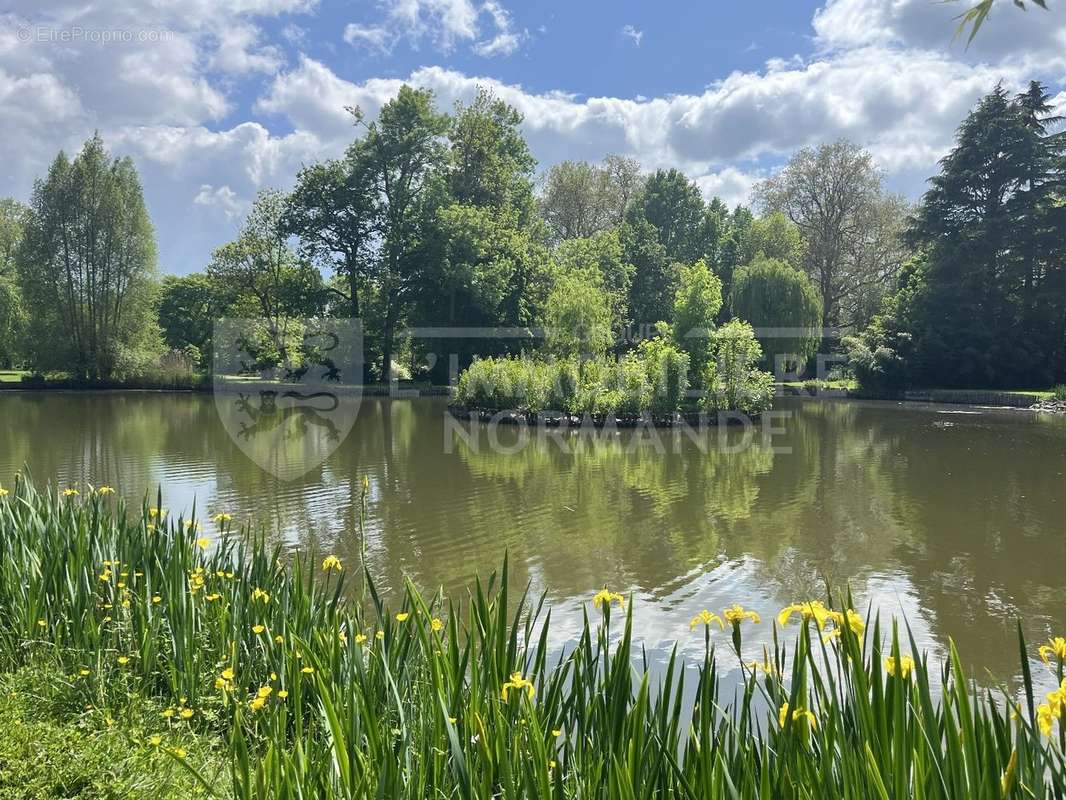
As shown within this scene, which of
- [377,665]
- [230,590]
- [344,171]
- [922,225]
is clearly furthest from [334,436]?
[922,225]

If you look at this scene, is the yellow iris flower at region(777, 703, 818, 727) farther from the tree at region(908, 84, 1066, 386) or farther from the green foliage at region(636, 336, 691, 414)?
the tree at region(908, 84, 1066, 386)

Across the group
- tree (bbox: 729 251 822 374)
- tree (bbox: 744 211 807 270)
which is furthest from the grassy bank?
tree (bbox: 744 211 807 270)

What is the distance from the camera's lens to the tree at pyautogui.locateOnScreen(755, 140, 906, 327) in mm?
39781

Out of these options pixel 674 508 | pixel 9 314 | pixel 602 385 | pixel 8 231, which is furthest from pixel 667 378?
pixel 8 231

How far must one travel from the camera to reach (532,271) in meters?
34.5

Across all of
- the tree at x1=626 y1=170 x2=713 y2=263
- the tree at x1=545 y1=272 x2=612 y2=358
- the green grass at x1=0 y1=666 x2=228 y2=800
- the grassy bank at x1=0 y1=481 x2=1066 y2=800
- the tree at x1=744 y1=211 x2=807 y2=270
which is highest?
the tree at x1=626 y1=170 x2=713 y2=263

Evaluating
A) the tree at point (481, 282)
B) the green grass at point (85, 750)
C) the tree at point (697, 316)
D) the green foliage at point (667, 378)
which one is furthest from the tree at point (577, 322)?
the green grass at point (85, 750)

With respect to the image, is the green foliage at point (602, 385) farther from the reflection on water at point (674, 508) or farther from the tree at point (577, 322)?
the tree at point (577, 322)

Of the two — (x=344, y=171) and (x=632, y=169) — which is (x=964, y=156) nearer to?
(x=632, y=169)

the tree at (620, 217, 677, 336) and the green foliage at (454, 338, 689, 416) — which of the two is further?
the tree at (620, 217, 677, 336)

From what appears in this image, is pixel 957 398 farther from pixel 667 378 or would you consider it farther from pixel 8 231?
pixel 8 231

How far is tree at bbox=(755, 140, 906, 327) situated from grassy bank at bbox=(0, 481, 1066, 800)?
40.0 m

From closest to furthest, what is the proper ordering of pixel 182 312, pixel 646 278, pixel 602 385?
pixel 602 385 → pixel 646 278 → pixel 182 312

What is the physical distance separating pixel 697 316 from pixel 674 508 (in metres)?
13.6
